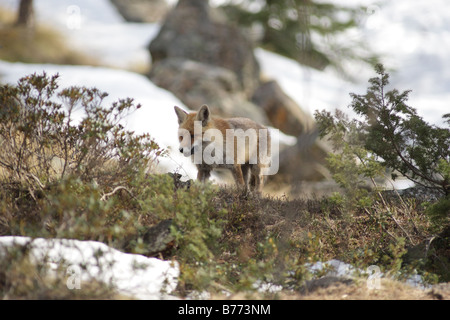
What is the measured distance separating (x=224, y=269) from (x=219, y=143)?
3.51 metres

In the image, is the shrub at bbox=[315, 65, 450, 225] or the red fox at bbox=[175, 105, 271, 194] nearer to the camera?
the shrub at bbox=[315, 65, 450, 225]

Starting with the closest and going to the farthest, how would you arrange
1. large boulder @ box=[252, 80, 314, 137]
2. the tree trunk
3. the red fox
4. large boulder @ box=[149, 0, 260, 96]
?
the red fox < large boulder @ box=[252, 80, 314, 137] < large boulder @ box=[149, 0, 260, 96] < the tree trunk

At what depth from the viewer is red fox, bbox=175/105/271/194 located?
7684mm

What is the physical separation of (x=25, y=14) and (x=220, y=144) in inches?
771

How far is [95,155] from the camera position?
6.14 m

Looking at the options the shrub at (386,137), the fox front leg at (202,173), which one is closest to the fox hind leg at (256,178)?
the fox front leg at (202,173)

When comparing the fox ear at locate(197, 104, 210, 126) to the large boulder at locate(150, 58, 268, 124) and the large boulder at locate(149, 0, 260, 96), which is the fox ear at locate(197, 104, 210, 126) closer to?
the large boulder at locate(150, 58, 268, 124)

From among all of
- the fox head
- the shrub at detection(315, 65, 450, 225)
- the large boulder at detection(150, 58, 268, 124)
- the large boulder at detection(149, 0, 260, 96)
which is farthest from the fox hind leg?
the large boulder at detection(149, 0, 260, 96)

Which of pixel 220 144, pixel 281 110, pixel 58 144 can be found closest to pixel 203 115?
pixel 220 144

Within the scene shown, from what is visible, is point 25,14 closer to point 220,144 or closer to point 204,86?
point 204,86

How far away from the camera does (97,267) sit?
4254mm

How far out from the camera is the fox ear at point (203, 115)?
7.61 m

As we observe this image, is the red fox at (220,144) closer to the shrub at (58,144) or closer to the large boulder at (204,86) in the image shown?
the shrub at (58,144)
